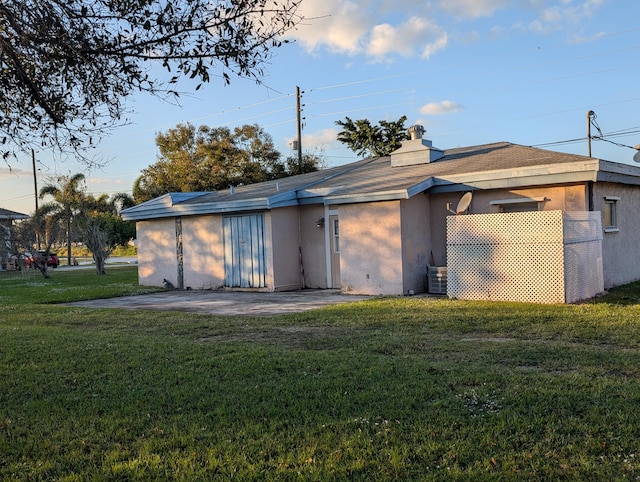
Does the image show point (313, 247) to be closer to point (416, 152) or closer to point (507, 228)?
point (416, 152)

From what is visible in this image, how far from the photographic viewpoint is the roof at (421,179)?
521 inches

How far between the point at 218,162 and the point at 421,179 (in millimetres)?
27482

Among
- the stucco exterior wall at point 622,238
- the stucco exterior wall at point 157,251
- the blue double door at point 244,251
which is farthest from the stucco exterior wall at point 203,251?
the stucco exterior wall at point 622,238

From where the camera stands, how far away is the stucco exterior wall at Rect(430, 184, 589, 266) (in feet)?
43.6

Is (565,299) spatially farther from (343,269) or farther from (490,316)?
(343,269)

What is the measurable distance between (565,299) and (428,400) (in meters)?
7.30

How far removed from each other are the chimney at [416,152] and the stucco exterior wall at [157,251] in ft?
25.1

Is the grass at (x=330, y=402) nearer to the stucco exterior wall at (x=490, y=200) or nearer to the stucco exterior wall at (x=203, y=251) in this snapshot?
the stucco exterior wall at (x=490, y=200)

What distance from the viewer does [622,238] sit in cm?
1492

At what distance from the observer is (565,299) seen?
38.0 feet

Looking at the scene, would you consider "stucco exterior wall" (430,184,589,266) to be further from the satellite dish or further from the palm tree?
the palm tree

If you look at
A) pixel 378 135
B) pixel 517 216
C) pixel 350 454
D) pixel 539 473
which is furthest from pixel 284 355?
pixel 378 135

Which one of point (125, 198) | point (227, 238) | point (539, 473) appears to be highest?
point (125, 198)

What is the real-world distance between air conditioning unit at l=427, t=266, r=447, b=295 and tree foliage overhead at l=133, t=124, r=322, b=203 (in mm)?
25175
